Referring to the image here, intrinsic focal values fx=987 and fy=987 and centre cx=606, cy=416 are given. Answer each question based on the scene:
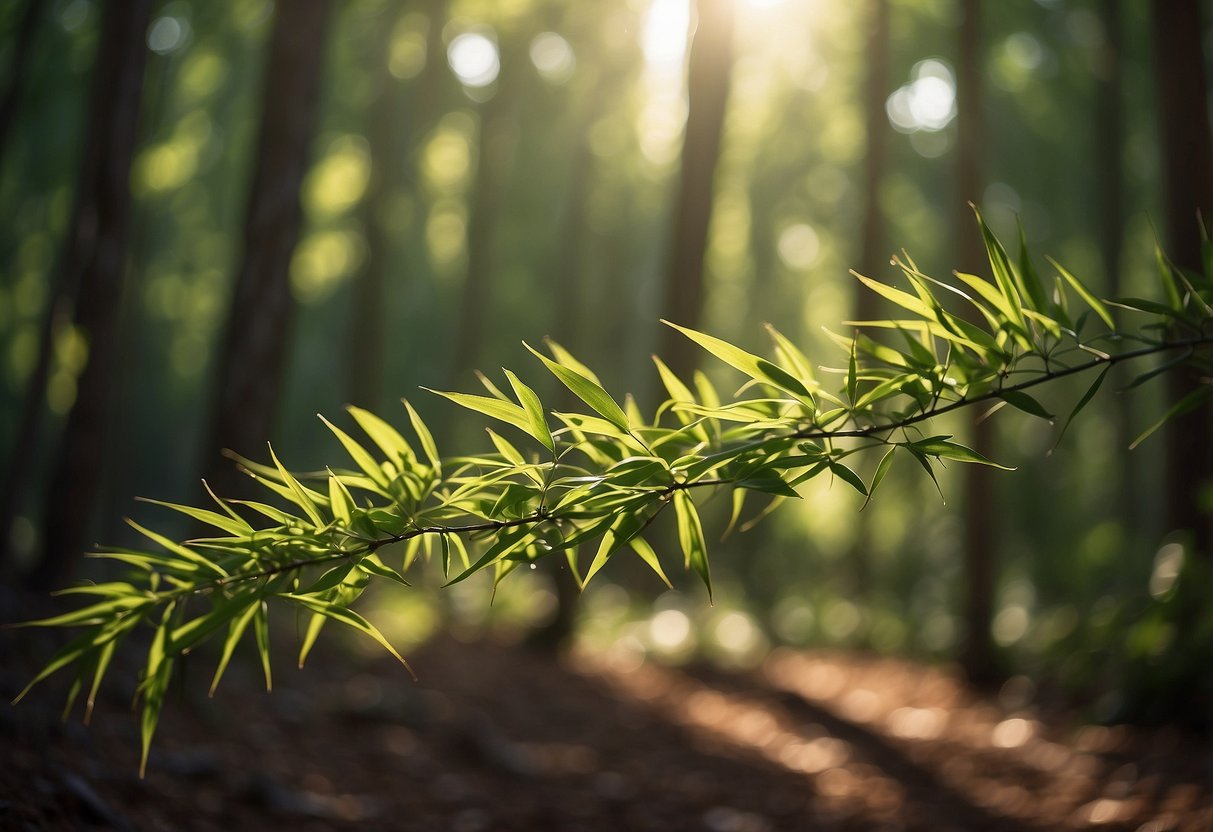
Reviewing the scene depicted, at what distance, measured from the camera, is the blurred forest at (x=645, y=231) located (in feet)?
20.6

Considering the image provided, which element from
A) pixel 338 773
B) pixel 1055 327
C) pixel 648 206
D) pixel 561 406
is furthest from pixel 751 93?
pixel 1055 327

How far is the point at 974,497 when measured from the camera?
27.7 ft

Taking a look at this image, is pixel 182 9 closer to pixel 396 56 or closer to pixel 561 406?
pixel 396 56

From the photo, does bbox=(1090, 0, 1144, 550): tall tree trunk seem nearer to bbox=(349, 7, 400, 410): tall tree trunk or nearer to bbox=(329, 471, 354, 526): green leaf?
bbox=(349, 7, 400, 410): tall tree trunk

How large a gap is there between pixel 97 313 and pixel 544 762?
387 cm

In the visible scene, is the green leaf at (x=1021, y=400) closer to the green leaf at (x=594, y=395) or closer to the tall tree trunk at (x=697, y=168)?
the green leaf at (x=594, y=395)

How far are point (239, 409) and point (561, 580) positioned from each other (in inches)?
169

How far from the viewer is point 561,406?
525 inches

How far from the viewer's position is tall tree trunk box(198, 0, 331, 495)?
614 centimetres

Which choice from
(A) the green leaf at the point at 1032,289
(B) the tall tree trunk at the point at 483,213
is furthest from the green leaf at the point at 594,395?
(B) the tall tree trunk at the point at 483,213

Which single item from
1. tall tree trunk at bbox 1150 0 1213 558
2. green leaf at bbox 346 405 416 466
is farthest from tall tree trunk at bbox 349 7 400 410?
green leaf at bbox 346 405 416 466

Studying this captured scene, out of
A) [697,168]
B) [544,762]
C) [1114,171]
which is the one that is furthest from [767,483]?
[1114,171]

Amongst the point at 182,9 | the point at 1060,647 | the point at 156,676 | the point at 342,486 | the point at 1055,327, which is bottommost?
the point at 1060,647

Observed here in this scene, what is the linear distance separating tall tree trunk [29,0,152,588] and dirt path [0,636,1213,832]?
1394 mm
